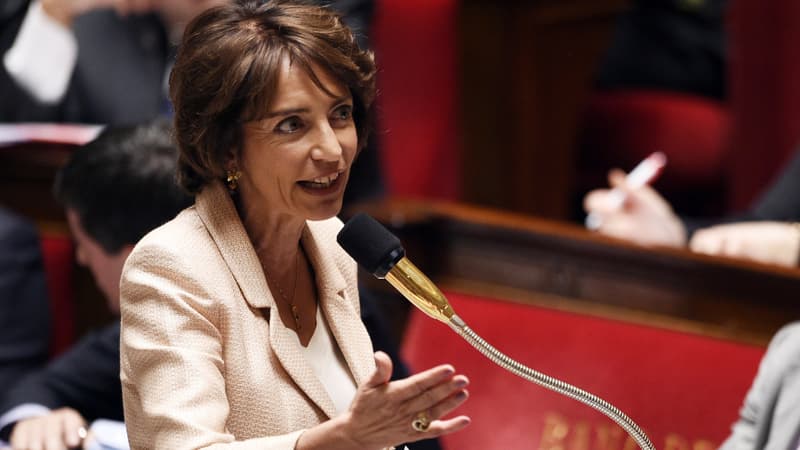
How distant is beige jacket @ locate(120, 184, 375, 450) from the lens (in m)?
0.92

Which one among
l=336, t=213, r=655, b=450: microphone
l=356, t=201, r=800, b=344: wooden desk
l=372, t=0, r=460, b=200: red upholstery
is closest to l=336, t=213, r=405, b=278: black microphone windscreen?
l=336, t=213, r=655, b=450: microphone

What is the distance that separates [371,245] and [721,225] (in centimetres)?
128

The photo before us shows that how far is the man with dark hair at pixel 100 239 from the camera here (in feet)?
4.59

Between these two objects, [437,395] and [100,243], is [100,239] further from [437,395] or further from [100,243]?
[437,395]

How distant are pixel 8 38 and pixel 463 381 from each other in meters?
0.75

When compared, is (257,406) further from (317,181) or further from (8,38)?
(8,38)

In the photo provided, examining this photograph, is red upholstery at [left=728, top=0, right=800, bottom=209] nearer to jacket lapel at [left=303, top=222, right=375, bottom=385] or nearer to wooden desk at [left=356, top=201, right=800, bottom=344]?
wooden desk at [left=356, top=201, right=800, bottom=344]

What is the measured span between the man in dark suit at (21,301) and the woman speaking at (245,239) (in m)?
0.79

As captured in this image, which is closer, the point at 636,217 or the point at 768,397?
the point at 768,397

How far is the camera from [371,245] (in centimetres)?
88

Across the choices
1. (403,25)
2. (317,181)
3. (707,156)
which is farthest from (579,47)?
(317,181)

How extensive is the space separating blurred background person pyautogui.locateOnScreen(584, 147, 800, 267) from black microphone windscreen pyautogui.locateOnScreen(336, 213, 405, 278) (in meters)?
0.96

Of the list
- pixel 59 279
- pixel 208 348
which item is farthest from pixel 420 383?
pixel 59 279

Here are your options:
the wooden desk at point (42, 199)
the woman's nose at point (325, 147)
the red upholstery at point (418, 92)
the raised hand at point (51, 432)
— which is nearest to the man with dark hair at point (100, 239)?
the raised hand at point (51, 432)
